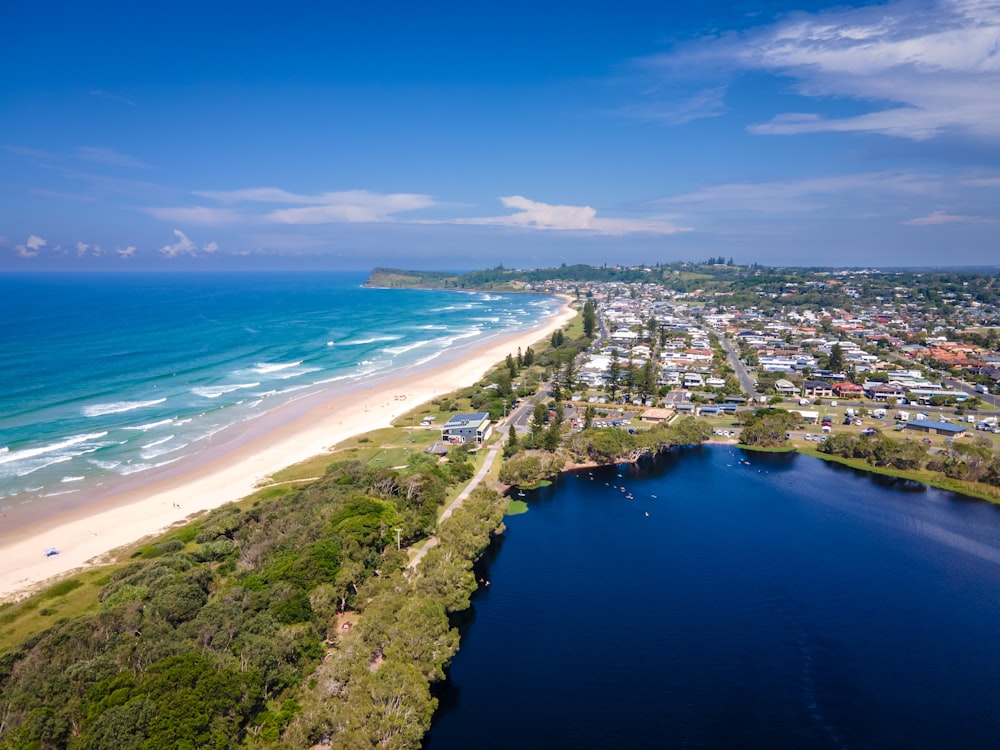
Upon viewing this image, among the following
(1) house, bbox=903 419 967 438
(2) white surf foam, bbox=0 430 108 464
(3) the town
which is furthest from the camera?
(1) house, bbox=903 419 967 438

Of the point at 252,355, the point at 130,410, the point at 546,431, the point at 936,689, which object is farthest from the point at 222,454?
the point at 936,689

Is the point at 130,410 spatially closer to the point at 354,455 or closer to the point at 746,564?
the point at 354,455

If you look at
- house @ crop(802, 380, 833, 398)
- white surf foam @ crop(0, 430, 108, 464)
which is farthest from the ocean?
house @ crop(802, 380, 833, 398)

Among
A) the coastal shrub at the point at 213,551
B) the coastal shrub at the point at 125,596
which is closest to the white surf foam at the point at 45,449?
the coastal shrub at the point at 213,551

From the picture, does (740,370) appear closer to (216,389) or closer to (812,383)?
(812,383)

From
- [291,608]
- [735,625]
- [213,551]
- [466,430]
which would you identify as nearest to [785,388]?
[466,430]

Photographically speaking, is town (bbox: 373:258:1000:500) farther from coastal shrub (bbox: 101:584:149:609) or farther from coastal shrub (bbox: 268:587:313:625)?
coastal shrub (bbox: 101:584:149:609)
